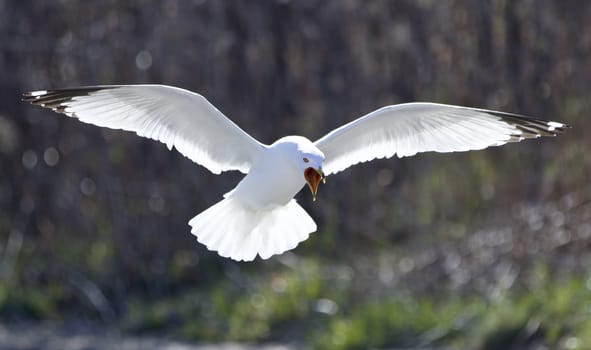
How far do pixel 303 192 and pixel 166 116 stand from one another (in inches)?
156

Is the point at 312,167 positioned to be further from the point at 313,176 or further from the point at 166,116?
the point at 166,116

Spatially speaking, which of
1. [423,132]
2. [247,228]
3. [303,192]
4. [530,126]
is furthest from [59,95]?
[303,192]

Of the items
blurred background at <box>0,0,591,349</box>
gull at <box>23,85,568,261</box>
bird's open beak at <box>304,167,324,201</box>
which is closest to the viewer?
bird's open beak at <box>304,167,324,201</box>

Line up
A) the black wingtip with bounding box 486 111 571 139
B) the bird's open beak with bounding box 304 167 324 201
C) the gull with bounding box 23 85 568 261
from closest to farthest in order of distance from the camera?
the bird's open beak with bounding box 304 167 324 201 → the gull with bounding box 23 85 568 261 → the black wingtip with bounding box 486 111 571 139

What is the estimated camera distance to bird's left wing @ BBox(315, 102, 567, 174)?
6953 mm

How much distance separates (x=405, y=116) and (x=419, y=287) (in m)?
3.13

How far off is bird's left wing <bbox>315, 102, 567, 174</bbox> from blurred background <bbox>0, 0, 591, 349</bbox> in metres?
2.50

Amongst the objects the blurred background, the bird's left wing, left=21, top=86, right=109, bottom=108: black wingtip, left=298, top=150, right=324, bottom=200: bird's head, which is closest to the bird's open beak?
left=298, top=150, right=324, bottom=200: bird's head

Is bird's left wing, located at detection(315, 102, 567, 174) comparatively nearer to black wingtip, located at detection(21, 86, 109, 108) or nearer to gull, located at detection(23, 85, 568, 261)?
gull, located at detection(23, 85, 568, 261)

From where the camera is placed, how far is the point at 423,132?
23.6 feet

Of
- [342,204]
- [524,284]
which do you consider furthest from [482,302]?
[342,204]

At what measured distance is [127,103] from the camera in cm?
693

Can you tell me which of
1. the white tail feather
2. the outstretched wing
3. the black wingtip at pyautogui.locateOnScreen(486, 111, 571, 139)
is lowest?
the white tail feather

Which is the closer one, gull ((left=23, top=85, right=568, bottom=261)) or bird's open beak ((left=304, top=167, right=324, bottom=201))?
bird's open beak ((left=304, top=167, right=324, bottom=201))
